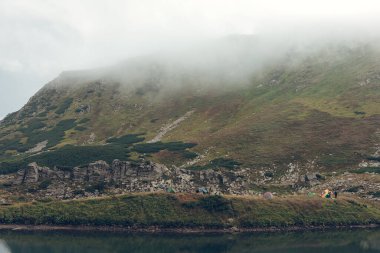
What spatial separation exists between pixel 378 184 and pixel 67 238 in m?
94.3

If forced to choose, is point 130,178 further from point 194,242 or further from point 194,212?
point 194,242

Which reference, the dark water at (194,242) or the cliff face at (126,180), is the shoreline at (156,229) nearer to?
the dark water at (194,242)

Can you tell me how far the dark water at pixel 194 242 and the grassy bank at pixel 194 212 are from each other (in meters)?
5.99

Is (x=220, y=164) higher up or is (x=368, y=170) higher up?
(x=220, y=164)

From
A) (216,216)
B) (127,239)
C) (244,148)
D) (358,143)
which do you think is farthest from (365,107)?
(127,239)

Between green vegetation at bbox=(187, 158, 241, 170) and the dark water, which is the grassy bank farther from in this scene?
green vegetation at bbox=(187, 158, 241, 170)

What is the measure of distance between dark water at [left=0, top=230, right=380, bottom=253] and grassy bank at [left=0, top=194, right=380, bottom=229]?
19.6 feet

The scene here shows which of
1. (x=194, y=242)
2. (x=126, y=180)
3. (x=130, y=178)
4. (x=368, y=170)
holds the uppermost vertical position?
(x=130, y=178)

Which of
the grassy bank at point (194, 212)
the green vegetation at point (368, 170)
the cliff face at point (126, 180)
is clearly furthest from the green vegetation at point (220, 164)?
the green vegetation at point (368, 170)

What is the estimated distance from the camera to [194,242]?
4215 inches

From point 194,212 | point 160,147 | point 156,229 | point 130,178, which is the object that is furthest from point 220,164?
point 156,229

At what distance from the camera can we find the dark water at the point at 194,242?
98625 millimetres

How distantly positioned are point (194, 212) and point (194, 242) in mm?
16888

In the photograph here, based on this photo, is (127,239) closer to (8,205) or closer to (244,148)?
(8,205)
